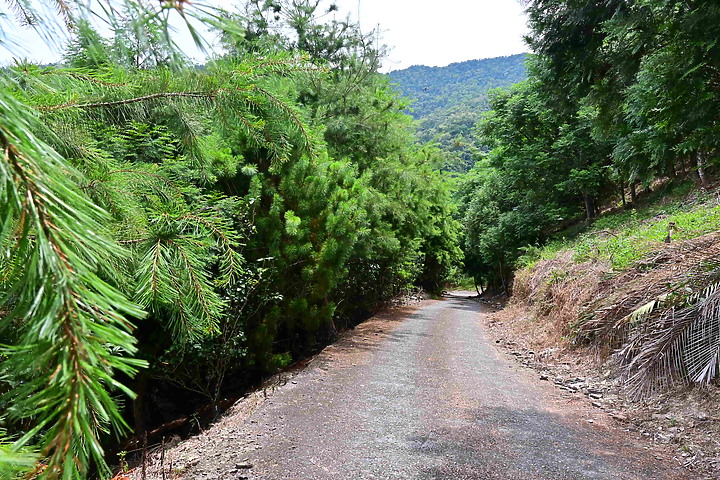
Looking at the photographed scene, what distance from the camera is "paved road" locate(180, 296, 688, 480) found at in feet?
10.0

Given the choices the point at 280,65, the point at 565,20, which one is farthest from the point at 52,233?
the point at 565,20

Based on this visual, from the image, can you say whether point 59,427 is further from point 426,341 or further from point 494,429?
point 426,341

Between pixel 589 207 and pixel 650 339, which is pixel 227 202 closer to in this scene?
pixel 650 339

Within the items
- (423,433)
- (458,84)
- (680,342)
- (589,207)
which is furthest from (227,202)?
(458,84)

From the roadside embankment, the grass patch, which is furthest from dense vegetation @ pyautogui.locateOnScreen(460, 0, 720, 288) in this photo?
the roadside embankment

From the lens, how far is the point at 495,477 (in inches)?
116

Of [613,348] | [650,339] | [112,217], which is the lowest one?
[613,348]

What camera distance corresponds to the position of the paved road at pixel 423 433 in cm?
306

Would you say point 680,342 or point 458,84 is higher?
point 458,84

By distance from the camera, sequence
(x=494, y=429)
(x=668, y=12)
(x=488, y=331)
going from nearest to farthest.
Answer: (x=668, y=12), (x=494, y=429), (x=488, y=331)

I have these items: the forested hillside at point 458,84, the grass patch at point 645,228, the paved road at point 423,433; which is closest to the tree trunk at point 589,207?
the grass patch at point 645,228

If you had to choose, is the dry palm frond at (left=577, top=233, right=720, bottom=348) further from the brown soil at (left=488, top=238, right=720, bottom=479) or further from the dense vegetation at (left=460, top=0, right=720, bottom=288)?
the dense vegetation at (left=460, top=0, right=720, bottom=288)

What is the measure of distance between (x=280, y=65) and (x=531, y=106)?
16.0 m

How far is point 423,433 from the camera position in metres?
3.77
